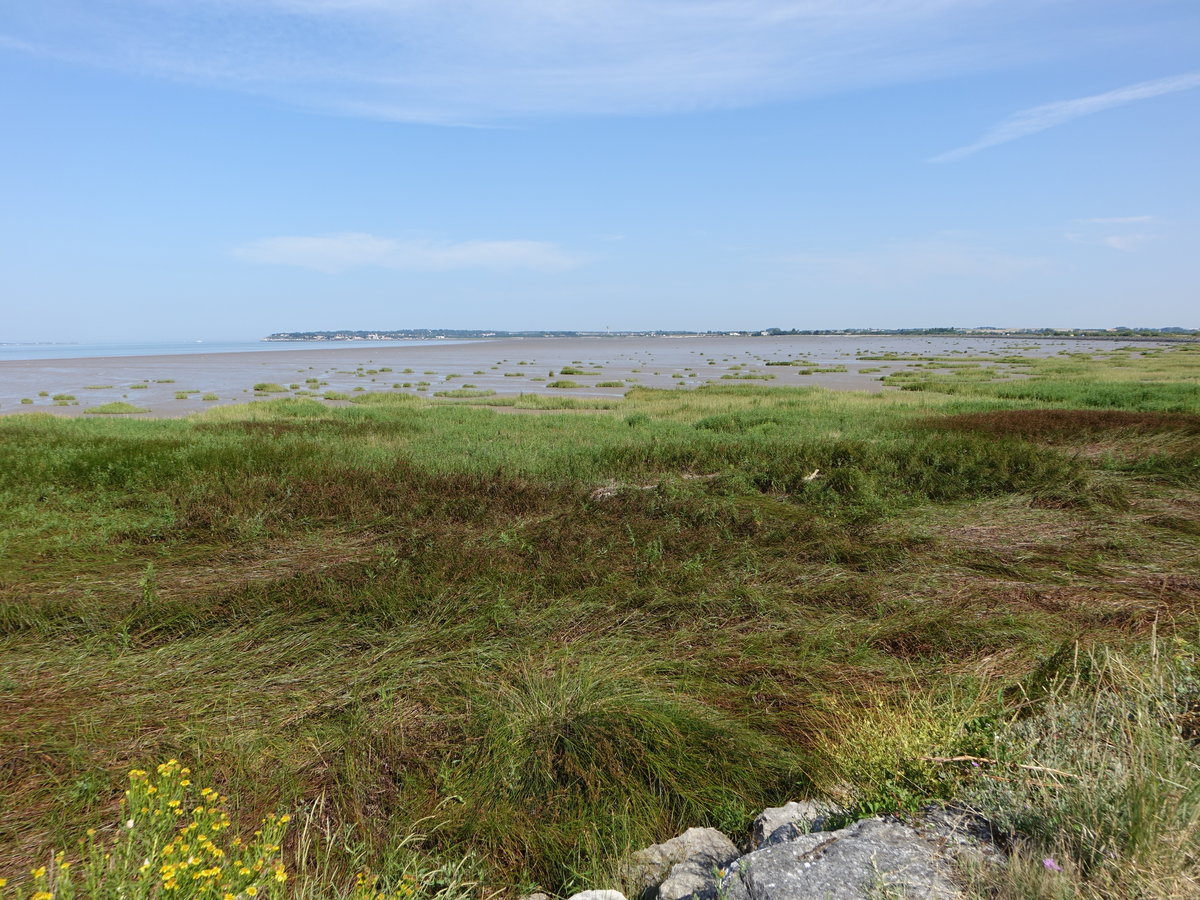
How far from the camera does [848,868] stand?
9.36ft

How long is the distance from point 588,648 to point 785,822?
261 centimetres

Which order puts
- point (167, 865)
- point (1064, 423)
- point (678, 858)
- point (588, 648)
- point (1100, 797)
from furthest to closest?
1. point (1064, 423)
2. point (588, 648)
3. point (678, 858)
4. point (1100, 797)
5. point (167, 865)

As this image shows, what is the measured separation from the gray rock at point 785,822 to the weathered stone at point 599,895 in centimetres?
81

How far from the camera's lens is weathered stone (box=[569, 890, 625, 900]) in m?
3.04

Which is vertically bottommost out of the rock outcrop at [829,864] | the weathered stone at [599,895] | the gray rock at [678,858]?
the gray rock at [678,858]

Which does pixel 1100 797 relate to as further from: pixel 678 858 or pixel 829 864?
pixel 678 858

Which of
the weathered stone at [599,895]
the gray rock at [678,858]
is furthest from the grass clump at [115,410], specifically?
the weathered stone at [599,895]

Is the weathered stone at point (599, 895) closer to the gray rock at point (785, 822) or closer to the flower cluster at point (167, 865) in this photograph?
the gray rock at point (785, 822)

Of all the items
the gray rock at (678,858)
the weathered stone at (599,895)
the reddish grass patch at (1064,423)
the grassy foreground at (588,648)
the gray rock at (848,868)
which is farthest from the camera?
the reddish grass patch at (1064,423)

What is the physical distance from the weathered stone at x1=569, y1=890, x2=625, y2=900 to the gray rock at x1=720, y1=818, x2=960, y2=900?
507mm

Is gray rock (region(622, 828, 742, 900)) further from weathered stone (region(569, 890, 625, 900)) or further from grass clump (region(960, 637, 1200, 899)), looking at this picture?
grass clump (region(960, 637, 1200, 899))

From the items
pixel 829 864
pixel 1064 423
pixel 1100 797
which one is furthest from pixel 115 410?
pixel 1100 797

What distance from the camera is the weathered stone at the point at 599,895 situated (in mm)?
3035

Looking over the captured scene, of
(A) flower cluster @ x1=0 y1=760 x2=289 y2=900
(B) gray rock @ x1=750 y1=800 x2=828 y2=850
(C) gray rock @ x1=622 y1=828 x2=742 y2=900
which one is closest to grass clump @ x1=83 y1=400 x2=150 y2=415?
(A) flower cluster @ x1=0 y1=760 x2=289 y2=900
